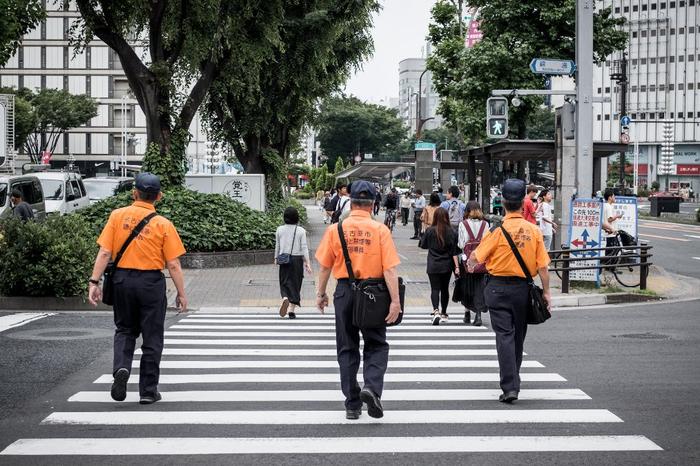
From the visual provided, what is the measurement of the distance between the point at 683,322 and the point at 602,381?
553 centimetres

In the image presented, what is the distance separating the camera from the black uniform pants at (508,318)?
8281mm

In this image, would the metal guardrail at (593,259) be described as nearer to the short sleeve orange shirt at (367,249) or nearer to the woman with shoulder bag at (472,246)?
the woman with shoulder bag at (472,246)

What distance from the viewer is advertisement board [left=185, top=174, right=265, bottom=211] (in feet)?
99.8

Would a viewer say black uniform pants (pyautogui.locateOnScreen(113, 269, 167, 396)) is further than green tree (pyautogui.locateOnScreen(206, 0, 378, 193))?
No

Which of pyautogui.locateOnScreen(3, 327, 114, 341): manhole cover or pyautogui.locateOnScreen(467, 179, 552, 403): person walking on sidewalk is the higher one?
Result: pyautogui.locateOnScreen(467, 179, 552, 403): person walking on sidewalk

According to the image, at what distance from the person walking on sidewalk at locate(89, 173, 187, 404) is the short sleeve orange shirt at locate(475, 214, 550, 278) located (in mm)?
2637

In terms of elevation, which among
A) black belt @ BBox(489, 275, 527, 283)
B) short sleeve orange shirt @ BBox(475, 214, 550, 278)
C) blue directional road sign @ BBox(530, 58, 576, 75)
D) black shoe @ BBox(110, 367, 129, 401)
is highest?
blue directional road sign @ BBox(530, 58, 576, 75)

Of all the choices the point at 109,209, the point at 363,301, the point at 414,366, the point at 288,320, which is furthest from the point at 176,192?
the point at 363,301

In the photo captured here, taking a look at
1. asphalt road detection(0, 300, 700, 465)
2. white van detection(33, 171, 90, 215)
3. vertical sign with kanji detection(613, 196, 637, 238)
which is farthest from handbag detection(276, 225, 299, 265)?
white van detection(33, 171, 90, 215)

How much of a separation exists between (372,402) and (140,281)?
2172 millimetres

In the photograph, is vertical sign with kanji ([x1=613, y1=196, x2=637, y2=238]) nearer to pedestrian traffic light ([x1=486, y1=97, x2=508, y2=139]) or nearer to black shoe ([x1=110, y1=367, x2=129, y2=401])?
pedestrian traffic light ([x1=486, y1=97, x2=508, y2=139])

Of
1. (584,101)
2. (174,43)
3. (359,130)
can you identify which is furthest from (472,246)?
(359,130)

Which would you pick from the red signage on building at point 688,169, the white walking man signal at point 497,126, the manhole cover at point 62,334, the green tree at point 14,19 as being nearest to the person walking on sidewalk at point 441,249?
the manhole cover at point 62,334

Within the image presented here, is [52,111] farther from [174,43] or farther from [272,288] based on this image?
[272,288]
